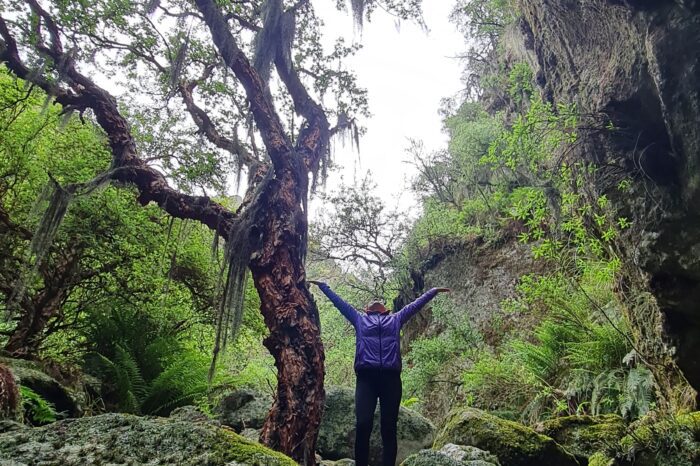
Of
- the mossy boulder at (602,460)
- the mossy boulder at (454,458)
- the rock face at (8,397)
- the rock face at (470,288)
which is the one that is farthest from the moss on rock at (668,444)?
the rock face at (470,288)

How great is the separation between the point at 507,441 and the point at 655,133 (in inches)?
131

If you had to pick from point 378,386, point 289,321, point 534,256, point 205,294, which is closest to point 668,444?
point 378,386

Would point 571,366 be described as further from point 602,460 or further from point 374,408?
point 374,408

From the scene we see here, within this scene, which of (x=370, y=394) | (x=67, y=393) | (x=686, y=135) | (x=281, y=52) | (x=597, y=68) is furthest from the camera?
(x=281, y=52)

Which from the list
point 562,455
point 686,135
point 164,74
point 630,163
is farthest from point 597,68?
point 164,74

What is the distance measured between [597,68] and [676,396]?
373 cm

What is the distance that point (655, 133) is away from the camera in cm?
397

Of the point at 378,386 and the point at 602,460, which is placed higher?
the point at 378,386

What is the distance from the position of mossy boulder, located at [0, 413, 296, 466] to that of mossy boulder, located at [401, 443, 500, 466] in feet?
4.82

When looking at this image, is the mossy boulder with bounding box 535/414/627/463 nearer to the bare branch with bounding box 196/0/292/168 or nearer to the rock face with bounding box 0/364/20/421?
the bare branch with bounding box 196/0/292/168

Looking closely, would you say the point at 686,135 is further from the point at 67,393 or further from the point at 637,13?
the point at 67,393

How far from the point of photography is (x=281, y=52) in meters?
6.65

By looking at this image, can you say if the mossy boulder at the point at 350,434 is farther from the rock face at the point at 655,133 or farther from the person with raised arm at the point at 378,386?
the rock face at the point at 655,133

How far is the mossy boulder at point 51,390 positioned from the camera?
185 inches
